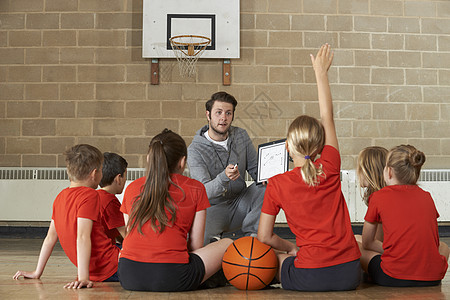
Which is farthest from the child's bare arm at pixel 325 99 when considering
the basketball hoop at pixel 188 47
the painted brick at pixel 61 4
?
the painted brick at pixel 61 4

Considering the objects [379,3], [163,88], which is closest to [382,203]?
[163,88]

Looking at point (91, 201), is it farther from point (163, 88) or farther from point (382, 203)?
point (163, 88)

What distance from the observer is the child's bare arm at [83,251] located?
2271mm

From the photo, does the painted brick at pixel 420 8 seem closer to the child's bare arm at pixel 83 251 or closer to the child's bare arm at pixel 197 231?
the child's bare arm at pixel 197 231

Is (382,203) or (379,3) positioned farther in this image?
(379,3)

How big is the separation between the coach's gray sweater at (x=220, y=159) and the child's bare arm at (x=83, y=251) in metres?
1.13

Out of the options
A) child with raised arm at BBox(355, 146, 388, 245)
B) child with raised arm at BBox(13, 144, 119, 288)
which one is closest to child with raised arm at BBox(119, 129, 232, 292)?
child with raised arm at BBox(13, 144, 119, 288)

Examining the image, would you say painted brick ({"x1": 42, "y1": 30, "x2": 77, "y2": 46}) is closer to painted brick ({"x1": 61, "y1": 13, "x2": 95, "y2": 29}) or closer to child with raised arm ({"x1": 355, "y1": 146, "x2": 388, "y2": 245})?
painted brick ({"x1": 61, "y1": 13, "x2": 95, "y2": 29})

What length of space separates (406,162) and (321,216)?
52 cm

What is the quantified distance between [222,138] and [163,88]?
225cm

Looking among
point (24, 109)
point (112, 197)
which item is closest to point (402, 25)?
point (112, 197)

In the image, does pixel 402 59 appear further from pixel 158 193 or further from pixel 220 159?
pixel 158 193

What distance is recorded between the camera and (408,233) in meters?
2.21

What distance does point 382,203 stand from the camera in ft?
7.39
